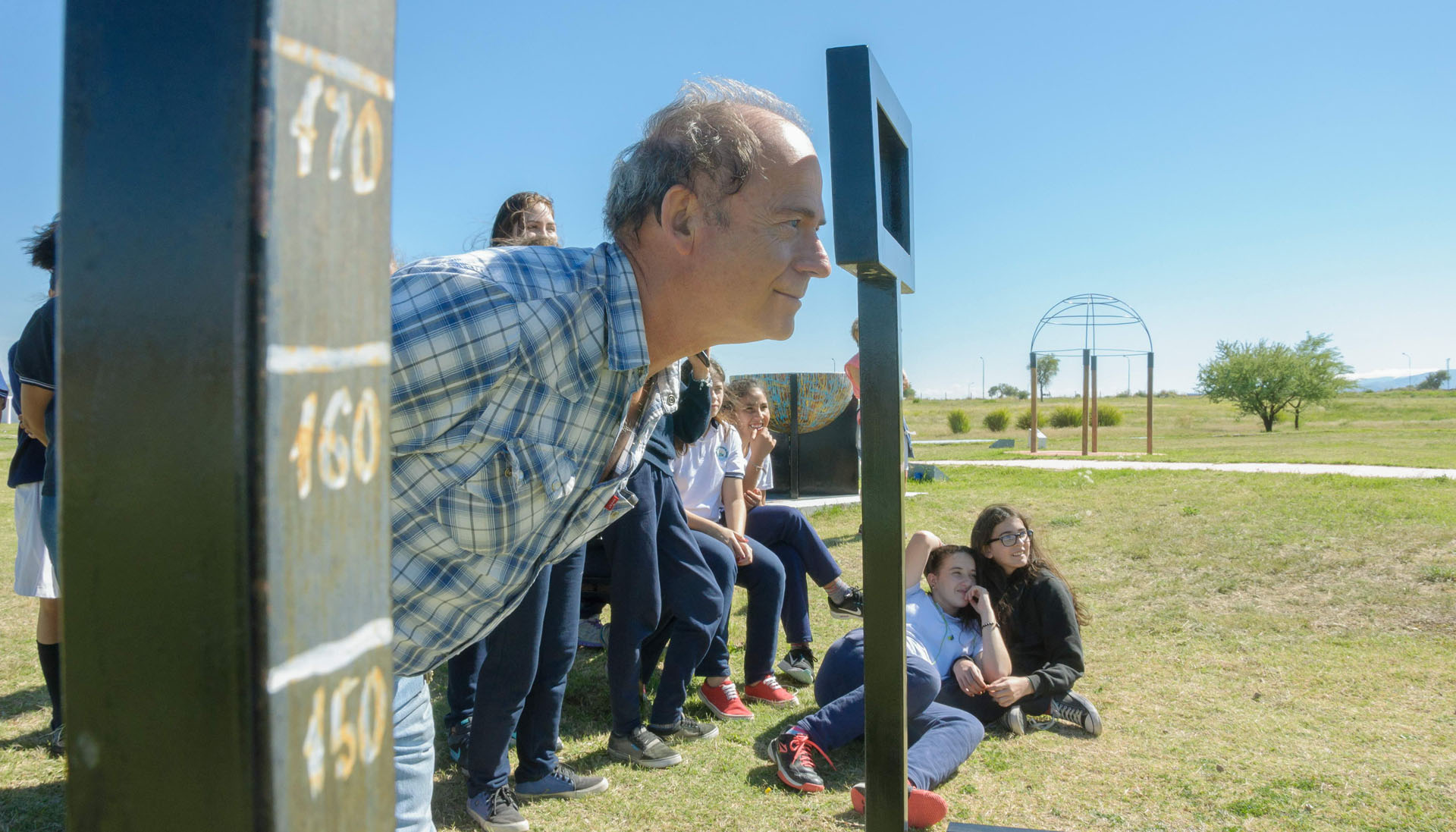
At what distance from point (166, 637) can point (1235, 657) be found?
5527mm

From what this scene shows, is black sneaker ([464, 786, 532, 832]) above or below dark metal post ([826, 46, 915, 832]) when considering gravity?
below

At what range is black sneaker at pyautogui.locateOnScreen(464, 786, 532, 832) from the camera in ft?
9.98

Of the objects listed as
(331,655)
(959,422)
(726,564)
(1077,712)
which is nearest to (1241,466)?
(1077,712)

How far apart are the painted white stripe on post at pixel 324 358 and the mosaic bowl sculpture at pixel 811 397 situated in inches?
354

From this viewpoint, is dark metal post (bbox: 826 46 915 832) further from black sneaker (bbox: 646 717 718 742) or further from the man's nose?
black sneaker (bbox: 646 717 718 742)

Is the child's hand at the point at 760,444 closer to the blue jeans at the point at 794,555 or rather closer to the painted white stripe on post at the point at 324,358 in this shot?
the blue jeans at the point at 794,555

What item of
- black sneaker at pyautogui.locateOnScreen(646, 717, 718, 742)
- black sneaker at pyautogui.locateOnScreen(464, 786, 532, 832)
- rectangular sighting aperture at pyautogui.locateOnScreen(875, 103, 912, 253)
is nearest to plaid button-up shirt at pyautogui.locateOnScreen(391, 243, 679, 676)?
rectangular sighting aperture at pyautogui.locateOnScreen(875, 103, 912, 253)

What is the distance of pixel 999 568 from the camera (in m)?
4.43

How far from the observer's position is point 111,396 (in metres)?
0.36

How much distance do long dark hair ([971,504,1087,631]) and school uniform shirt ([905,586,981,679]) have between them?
0.70 feet

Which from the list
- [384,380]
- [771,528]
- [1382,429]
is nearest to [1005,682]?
[771,528]

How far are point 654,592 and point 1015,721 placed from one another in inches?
65.2

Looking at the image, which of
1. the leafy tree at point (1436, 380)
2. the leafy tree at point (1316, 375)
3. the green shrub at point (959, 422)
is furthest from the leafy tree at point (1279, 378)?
the leafy tree at point (1436, 380)

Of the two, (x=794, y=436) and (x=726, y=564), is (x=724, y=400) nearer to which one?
(x=726, y=564)
